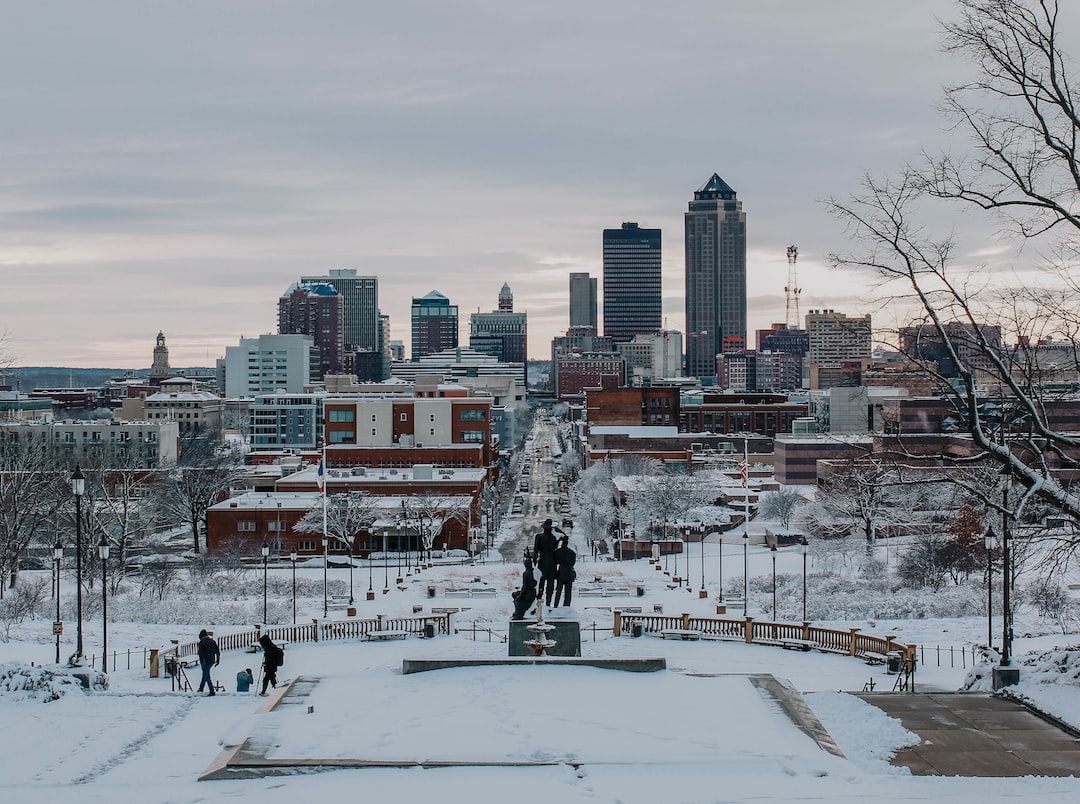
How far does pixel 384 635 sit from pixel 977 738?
20.2 metres

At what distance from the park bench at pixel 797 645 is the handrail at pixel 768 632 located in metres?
0.12

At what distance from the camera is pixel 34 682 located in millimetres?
23125

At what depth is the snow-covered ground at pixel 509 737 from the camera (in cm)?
1572

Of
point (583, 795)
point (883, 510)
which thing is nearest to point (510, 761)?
point (583, 795)

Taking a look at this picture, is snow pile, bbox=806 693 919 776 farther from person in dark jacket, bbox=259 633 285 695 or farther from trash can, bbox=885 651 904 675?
person in dark jacket, bbox=259 633 285 695

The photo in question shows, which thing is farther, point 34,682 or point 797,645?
point 797,645

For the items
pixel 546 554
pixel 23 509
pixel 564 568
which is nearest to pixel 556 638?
pixel 564 568

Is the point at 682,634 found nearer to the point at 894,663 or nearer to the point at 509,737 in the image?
the point at 894,663

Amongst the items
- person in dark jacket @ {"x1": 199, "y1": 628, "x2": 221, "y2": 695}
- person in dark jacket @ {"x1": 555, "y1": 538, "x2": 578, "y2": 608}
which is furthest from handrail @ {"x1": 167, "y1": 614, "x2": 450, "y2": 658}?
person in dark jacket @ {"x1": 555, "y1": 538, "x2": 578, "y2": 608}

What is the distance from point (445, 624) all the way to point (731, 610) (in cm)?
1299

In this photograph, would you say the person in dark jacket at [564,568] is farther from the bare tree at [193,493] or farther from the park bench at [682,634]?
the bare tree at [193,493]

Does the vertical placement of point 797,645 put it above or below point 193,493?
below

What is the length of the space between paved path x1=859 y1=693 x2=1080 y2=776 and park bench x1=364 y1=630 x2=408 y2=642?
16.8m

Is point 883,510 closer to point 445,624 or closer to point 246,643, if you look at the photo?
point 445,624
